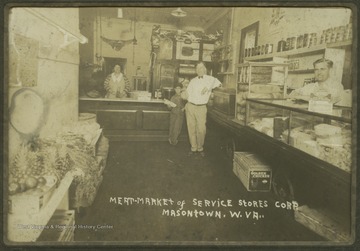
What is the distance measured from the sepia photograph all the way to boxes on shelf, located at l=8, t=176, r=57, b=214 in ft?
0.03

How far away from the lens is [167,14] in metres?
1.75

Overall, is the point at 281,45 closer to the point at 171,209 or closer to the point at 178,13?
the point at 178,13

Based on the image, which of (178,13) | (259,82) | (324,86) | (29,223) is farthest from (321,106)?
(29,223)

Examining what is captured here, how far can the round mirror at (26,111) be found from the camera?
1.70 metres

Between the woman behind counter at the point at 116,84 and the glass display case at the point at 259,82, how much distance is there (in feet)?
2.43

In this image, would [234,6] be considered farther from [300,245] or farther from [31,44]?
[300,245]

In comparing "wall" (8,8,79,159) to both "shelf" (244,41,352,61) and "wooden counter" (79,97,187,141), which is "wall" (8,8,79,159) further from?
"shelf" (244,41,352,61)

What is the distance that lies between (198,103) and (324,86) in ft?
2.61

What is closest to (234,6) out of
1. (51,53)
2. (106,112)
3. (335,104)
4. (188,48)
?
(188,48)

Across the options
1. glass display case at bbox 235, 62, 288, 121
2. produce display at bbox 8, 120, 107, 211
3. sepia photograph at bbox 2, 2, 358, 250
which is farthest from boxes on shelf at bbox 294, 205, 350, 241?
produce display at bbox 8, 120, 107, 211

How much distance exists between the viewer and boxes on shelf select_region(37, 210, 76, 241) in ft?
5.66

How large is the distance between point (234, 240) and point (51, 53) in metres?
1.65

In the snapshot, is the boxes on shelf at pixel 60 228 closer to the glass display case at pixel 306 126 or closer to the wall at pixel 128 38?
the wall at pixel 128 38

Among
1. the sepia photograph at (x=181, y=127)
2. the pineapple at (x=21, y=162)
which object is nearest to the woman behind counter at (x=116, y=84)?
the sepia photograph at (x=181, y=127)
